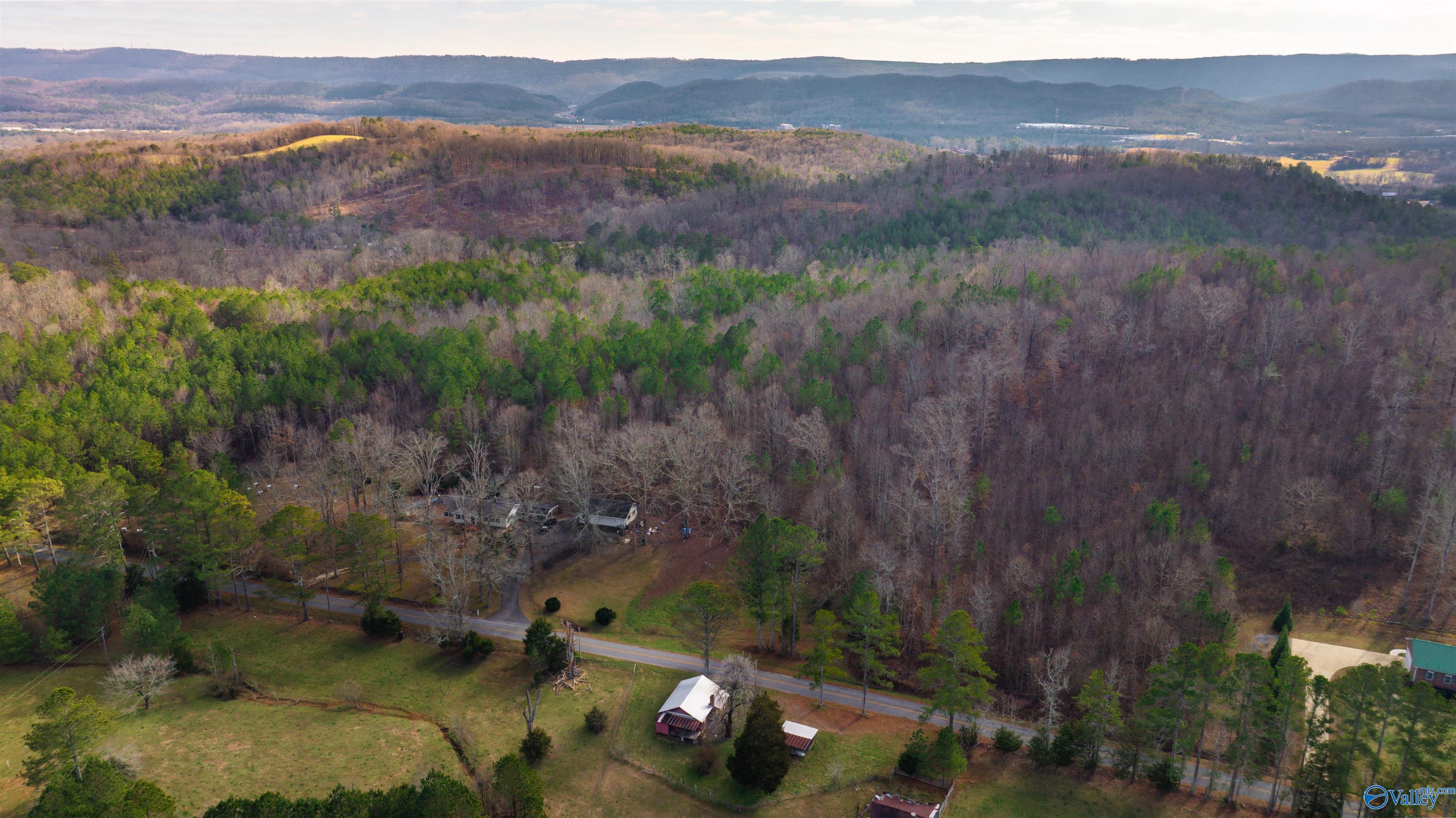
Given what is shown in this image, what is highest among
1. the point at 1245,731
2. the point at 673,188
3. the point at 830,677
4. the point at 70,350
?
the point at 673,188

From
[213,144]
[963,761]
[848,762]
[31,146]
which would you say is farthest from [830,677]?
[31,146]

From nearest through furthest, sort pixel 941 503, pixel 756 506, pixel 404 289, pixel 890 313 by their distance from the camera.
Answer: pixel 941 503 → pixel 756 506 → pixel 890 313 → pixel 404 289

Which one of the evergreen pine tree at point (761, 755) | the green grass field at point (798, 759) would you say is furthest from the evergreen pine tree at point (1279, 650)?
the evergreen pine tree at point (761, 755)

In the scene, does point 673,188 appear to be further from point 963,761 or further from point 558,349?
point 963,761

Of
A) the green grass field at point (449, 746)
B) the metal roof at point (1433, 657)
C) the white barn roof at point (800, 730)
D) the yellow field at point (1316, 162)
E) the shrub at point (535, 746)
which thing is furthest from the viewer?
the yellow field at point (1316, 162)

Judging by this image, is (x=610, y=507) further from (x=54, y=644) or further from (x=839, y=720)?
(x=54, y=644)

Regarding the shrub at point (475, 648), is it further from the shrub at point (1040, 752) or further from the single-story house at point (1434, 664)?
the single-story house at point (1434, 664)

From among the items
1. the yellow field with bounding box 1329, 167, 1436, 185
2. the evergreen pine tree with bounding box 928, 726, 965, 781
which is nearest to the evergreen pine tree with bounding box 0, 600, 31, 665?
the evergreen pine tree with bounding box 928, 726, 965, 781

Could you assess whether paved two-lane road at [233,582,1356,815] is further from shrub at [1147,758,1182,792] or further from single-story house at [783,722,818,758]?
single-story house at [783,722,818,758]
